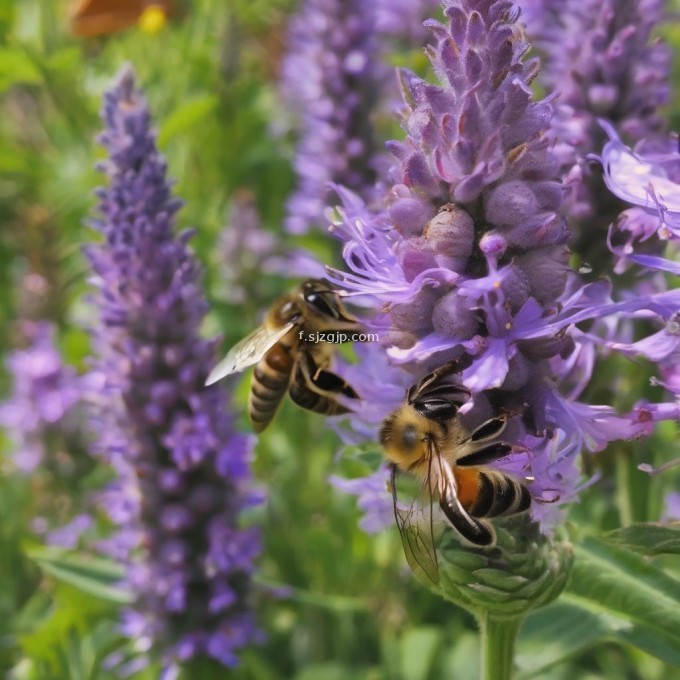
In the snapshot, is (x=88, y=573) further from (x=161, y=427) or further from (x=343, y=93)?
(x=343, y=93)

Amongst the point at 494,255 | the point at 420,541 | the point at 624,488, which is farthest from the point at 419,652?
the point at 494,255

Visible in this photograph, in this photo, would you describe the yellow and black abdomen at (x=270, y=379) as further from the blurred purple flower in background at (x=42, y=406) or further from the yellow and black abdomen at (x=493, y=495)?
the blurred purple flower in background at (x=42, y=406)

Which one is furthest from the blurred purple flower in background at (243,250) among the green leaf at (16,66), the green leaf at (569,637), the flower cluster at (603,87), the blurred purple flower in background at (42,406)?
the green leaf at (569,637)

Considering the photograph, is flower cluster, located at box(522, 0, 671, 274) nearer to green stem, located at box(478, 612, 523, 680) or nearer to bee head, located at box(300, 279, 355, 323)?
bee head, located at box(300, 279, 355, 323)

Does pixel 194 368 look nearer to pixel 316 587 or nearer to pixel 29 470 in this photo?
pixel 316 587

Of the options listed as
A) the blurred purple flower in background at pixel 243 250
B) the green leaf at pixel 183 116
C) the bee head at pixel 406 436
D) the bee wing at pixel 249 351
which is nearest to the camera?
the bee head at pixel 406 436

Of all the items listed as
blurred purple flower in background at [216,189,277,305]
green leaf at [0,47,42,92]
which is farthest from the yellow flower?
blurred purple flower in background at [216,189,277,305]
